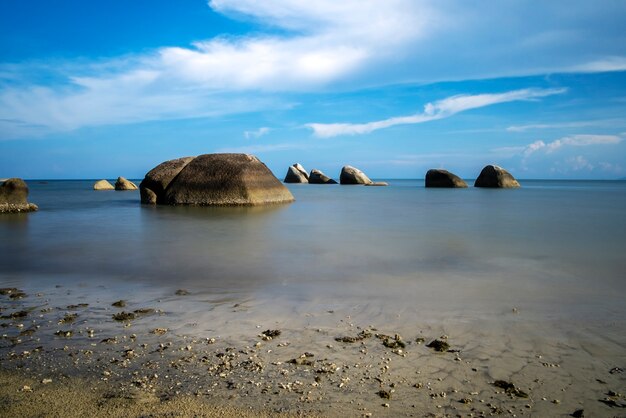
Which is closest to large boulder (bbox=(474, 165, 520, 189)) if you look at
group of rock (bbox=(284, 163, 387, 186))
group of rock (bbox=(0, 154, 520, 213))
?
group of rock (bbox=(284, 163, 387, 186))

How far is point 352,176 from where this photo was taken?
59000 mm

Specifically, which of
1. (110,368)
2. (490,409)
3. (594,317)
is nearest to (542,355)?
(490,409)

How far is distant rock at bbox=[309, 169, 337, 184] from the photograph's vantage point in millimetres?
62062

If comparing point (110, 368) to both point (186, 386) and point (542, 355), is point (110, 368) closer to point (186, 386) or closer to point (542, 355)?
point (186, 386)

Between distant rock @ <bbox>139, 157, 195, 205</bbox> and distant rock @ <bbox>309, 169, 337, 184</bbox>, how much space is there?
140 feet

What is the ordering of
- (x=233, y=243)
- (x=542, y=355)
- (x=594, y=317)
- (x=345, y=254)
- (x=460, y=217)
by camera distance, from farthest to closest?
(x=460, y=217) < (x=233, y=243) < (x=345, y=254) < (x=594, y=317) < (x=542, y=355)

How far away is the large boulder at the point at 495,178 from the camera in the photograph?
4078cm

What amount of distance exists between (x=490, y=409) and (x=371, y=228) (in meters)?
9.31

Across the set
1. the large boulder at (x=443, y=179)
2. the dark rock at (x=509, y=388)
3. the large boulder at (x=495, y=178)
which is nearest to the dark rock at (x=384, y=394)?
the dark rock at (x=509, y=388)

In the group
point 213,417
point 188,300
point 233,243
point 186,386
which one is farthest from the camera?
point 233,243

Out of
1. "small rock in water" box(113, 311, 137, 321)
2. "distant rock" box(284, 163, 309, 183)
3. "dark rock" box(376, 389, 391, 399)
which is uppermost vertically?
"distant rock" box(284, 163, 309, 183)

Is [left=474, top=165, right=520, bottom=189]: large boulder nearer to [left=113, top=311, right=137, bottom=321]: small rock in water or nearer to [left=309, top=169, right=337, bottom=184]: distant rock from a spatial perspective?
[left=309, top=169, right=337, bottom=184]: distant rock

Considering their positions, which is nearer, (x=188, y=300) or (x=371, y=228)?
(x=188, y=300)

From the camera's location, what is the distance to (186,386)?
9.14 feet
